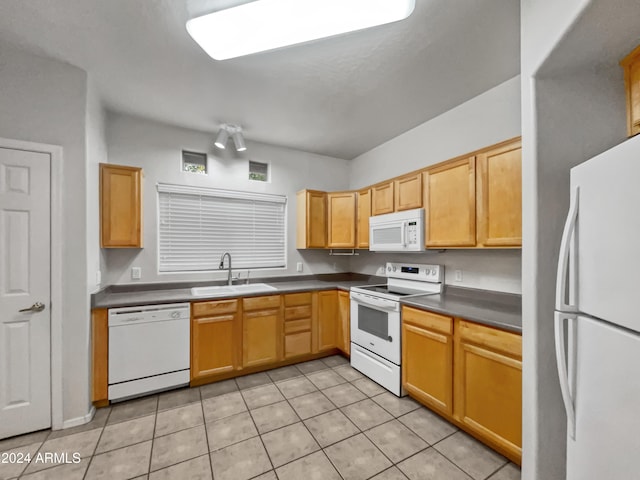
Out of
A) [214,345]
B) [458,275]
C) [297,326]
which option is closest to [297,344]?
[297,326]

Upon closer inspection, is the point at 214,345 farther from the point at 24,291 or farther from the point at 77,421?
the point at 24,291

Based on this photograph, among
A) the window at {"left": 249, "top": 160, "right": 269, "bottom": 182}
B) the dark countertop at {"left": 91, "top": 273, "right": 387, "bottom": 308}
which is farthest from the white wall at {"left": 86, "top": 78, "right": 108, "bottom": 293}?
the window at {"left": 249, "top": 160, "right": 269, "bottom": 182}

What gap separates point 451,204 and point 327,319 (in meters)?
1.95

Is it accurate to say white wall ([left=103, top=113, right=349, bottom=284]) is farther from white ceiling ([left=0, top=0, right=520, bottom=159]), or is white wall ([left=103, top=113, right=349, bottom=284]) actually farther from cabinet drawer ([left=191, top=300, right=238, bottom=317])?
cabinet drawer ([left=191, top=300, right=238, bottom=317])

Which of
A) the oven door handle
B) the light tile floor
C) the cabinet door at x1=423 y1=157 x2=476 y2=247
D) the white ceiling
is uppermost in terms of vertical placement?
the white ceiling

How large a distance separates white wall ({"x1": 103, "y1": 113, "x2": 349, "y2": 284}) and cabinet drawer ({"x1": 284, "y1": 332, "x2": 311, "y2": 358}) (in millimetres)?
924

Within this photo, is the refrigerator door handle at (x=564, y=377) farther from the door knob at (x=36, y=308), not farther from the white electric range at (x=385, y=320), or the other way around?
the door knob at (x=36, y=308)

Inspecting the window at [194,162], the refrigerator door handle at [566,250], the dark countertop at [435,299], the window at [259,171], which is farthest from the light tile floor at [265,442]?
the window at [259,171]

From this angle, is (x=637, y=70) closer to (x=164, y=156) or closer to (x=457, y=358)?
(x=457, y=358)

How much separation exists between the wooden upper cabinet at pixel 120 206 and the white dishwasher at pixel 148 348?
67 cm

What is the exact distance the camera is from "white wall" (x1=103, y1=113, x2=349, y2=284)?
2.84 metres

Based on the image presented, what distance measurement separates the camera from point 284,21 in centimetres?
157

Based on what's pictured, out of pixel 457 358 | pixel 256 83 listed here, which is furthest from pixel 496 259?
pixel 256 83

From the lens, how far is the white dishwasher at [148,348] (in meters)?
2.31
